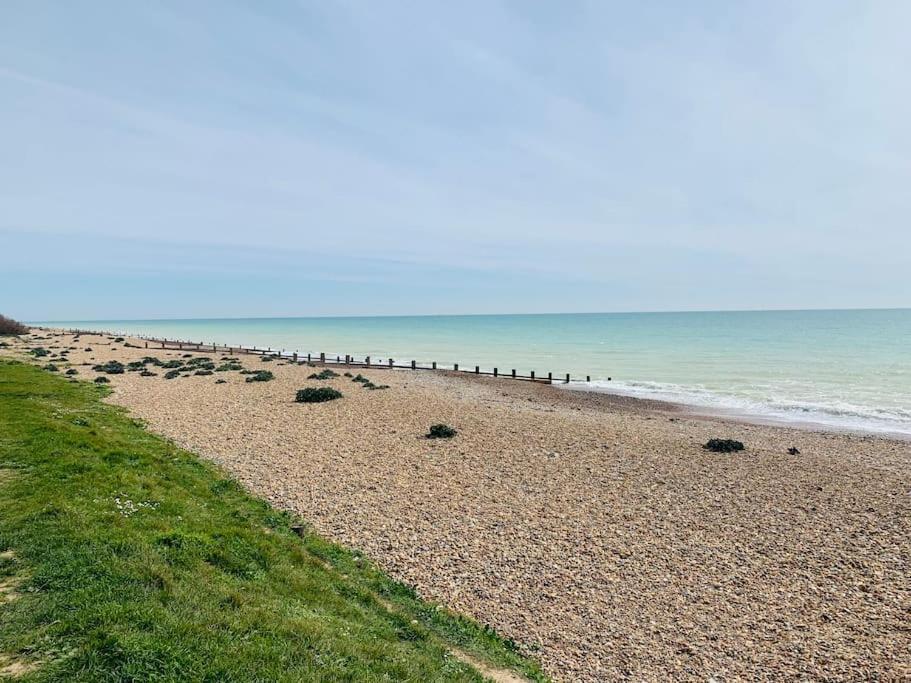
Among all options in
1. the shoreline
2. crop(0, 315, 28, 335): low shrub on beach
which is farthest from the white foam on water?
crop(0, 315, 28, 335): low shrub on beach

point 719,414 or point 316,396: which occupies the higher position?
point 316,396

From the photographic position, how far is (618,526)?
11.5m

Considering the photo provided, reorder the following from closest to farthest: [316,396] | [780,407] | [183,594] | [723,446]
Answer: [183,594]
[723,446]
[316,396]
[780,407]

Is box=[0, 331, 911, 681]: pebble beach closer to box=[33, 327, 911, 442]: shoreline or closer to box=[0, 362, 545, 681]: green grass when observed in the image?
box=[0, 362, 545, 681]: green grass

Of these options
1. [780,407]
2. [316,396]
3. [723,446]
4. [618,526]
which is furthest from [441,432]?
[780,407]

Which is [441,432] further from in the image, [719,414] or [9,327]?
[9,327]

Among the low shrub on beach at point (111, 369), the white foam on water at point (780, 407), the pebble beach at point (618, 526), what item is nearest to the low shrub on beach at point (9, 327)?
the low shrub on beach at point (111, 369)

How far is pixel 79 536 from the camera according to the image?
22.7ft

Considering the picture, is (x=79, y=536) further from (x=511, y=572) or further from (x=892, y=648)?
(x=892, y=648)

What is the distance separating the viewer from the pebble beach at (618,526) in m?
7.46

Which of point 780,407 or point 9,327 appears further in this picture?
point 9,327

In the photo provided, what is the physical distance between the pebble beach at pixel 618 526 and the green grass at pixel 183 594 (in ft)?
3.90

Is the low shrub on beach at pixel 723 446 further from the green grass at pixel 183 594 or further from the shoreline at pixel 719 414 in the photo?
the green grass at pixel 183 594

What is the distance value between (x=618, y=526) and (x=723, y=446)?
10079 mm
